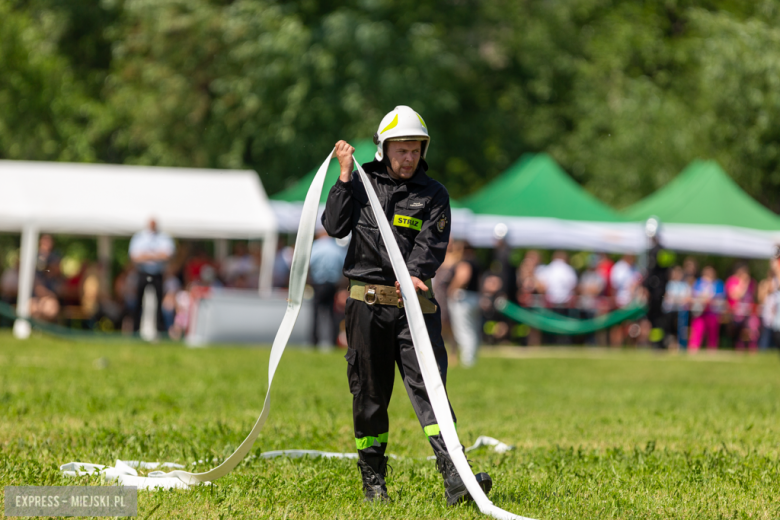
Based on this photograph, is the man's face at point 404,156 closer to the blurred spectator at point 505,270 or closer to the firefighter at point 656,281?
the blurred spectator at point 505,270

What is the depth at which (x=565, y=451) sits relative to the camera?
7609 mm

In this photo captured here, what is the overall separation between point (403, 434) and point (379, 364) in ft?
9.77

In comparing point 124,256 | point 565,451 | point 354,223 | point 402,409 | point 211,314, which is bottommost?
point 124,256

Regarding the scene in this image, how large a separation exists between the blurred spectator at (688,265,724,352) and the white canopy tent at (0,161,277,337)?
1005 centimetres

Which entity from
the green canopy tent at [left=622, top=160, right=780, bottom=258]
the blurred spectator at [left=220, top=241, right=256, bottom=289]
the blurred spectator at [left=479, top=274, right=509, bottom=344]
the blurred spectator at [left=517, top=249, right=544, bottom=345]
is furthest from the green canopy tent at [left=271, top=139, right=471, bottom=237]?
the green canopy tent at [left=622, top=160, right=780, bottom=258]

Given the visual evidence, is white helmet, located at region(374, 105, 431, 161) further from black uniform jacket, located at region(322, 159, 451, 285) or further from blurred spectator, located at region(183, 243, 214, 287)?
blurred spectator, located at region(183, 243, 214, 287)

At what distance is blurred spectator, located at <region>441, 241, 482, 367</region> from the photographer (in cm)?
1688

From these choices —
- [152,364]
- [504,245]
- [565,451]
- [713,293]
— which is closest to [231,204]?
[504,245]

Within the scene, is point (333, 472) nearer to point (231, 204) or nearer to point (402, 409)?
point (402, 409)

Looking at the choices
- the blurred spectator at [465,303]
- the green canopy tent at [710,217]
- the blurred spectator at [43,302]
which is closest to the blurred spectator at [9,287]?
the blurred spectator at [43,302]

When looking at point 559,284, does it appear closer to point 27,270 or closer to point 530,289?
point 530,289

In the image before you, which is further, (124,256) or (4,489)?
(124,256)

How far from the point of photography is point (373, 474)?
5.84 m

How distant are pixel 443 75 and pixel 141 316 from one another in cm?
1885
